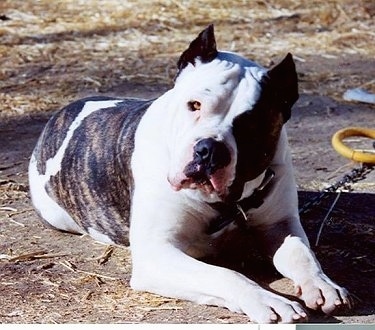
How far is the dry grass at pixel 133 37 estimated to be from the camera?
552cm

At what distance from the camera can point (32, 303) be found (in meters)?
3.07

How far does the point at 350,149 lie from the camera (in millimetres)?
4336

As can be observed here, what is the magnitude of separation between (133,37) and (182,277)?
352cm

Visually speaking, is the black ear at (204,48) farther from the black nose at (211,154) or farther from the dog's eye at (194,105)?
the black nose at (211,154)

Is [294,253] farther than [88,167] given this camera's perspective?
No

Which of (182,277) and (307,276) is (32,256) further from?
(307,276)

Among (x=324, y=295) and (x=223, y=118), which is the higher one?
(x=223, y=118)

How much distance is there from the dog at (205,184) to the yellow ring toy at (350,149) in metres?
1.05

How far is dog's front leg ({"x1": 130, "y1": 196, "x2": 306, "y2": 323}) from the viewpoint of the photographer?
2.79 m

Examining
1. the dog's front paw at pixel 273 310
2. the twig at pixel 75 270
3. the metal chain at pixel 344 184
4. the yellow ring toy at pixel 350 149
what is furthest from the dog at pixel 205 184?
the yellow ring toy at pixel 350 149

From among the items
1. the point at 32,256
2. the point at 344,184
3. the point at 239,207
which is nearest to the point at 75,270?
the point at 32,256

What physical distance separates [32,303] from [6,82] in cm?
258

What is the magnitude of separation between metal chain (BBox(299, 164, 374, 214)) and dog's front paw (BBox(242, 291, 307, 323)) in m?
0.97

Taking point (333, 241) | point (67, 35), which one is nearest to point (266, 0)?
point (67, 35)
